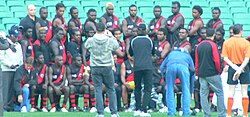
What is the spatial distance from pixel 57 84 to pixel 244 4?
27.2 feet

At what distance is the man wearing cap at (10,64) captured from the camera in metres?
19.7

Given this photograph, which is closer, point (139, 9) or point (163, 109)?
point (163, 109)

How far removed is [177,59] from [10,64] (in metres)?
3.91

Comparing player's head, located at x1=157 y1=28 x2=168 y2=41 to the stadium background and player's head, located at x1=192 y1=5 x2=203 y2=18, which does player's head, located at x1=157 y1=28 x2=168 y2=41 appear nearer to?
player's head, located at x1=192 y1=5 x2=203 y2=18

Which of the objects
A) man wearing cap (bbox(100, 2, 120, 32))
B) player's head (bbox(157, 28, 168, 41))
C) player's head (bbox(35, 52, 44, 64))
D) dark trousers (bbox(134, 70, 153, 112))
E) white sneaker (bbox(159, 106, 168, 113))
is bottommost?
white sneaker (bbox(159, 106, 168, 113))

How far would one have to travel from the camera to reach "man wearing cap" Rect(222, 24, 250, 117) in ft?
55.6

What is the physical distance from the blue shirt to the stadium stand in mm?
6409

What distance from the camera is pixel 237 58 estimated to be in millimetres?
17094

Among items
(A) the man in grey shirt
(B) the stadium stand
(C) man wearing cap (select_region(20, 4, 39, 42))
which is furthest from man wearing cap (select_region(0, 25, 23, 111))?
(B) the stadium stand

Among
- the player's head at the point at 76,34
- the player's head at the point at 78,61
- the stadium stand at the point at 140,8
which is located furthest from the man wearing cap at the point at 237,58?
the stadium stand at the point at 140,8

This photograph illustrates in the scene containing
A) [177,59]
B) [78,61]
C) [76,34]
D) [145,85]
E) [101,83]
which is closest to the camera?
[101,83]

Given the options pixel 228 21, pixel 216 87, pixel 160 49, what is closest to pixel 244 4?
pixel 228 21

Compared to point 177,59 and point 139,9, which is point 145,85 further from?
point 139,9

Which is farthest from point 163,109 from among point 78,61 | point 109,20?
point 109,20
